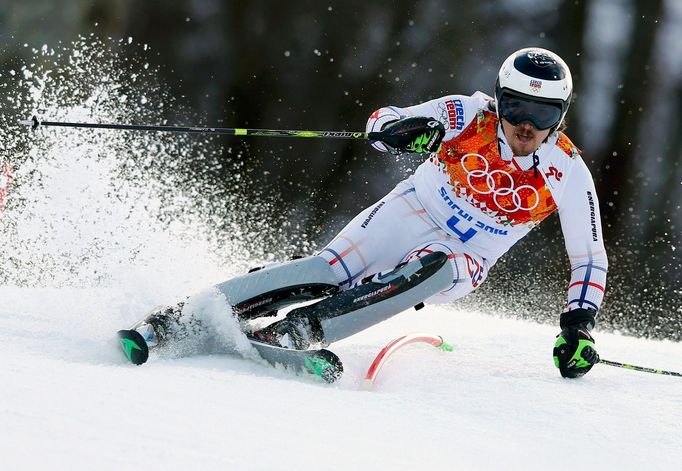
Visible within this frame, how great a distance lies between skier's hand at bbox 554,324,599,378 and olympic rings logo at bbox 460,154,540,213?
1.56 feet

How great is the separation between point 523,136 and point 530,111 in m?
0.09

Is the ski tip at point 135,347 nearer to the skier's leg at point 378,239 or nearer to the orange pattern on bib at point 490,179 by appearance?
the skier's leg at point 378,239

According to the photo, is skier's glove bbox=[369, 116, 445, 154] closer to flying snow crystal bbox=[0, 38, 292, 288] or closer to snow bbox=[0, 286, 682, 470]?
snow bbox=[0, 286, 682, 470]

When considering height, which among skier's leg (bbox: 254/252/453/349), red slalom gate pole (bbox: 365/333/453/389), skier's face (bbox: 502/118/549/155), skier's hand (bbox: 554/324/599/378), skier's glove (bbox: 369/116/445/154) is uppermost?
skier's glove (bbox: 369/116/445/154)

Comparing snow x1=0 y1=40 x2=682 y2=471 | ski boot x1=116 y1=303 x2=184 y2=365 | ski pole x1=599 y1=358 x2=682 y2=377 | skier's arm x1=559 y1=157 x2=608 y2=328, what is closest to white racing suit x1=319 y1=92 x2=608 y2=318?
skier's arm x1=559 y1=157 x2=608 y2=328

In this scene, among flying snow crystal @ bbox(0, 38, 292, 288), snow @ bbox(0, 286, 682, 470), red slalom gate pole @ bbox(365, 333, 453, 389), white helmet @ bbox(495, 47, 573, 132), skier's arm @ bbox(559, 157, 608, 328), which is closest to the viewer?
snow @ bbox(0, 286, 682, 470)

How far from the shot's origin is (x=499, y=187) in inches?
125

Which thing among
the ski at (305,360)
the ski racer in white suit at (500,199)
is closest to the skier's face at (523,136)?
the ski racer in white suit at (500,199)

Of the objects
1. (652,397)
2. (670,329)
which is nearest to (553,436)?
(652,397)

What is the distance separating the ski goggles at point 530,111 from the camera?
299cm

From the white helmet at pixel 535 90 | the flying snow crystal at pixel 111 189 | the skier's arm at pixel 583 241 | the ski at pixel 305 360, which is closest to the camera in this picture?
the ski at pixel 305 360

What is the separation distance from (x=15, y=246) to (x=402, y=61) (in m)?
7.47

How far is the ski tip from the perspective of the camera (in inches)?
98.8

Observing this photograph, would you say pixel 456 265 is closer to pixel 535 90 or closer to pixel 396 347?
pixel 396 347
